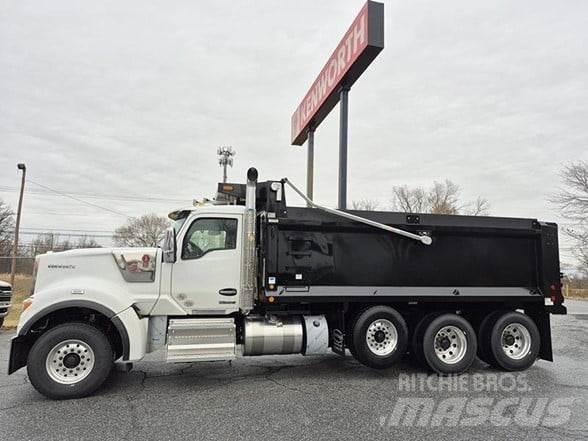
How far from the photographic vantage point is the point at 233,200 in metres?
7.11

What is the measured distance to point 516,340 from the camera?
7312 millimetres

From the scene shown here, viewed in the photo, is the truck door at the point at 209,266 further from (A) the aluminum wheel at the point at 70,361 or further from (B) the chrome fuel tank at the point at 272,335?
(A) the aluminum wheel at the point at 70,361

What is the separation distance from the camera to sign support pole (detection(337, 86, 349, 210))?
9.46 metres

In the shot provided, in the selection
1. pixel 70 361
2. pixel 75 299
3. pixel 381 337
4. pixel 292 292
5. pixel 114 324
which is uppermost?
pixel 292 292

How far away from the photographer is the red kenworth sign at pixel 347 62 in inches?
316

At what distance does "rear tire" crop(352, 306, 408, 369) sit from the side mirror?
292 centimetres

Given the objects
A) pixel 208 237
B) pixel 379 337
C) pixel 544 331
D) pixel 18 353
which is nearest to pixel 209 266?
pixel 208 237

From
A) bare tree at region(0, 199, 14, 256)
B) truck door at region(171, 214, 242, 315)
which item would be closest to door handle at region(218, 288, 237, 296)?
truck door at region(171, 214, 242, 315)

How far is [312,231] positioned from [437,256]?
7.00ft

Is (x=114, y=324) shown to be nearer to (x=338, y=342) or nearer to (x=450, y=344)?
(x=338, y=342)

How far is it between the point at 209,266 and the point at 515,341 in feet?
17.2

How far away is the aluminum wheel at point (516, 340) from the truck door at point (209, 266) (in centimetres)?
453

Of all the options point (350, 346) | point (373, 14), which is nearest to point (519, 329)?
point (350, 346)

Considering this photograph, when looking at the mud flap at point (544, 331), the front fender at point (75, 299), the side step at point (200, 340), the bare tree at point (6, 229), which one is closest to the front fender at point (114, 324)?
the front fender at point (75, 299)
